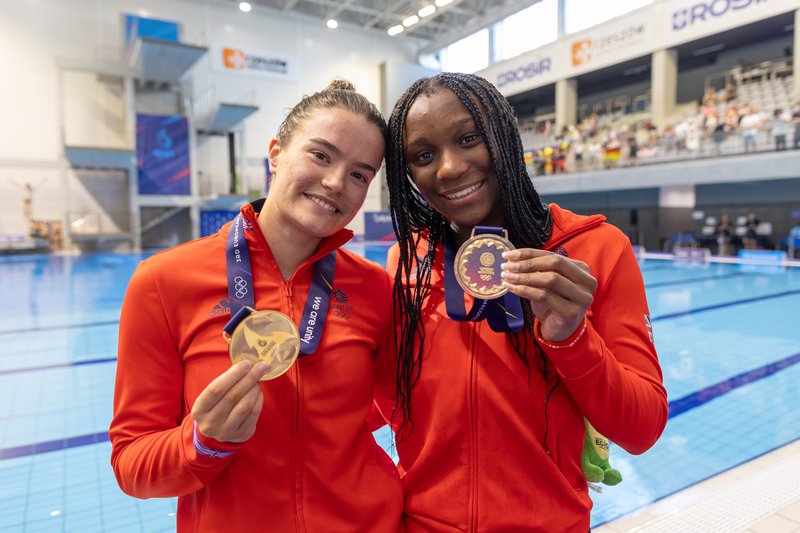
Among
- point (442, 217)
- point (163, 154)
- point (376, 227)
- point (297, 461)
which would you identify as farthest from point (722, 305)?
point (163, 154)

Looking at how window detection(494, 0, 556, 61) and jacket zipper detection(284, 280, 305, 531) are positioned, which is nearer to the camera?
jacket zipper detection(284, 280, 305, 531)

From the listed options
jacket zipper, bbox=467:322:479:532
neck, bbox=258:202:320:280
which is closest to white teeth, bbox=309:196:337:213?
neck, bbox=258:202:320:280

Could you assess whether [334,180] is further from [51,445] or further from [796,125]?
[796,125]

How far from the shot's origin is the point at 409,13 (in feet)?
71.5

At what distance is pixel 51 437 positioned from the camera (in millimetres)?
2965

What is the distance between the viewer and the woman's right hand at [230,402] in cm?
76

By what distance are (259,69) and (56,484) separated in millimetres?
20259

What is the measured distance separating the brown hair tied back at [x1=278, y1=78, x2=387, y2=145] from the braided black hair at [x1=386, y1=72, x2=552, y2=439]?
52 mm

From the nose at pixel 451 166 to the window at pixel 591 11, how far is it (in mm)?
19066

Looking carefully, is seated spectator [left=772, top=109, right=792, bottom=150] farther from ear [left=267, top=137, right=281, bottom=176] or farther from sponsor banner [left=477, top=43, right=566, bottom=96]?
ear [left=267, top=137, right=281, bottom=176]

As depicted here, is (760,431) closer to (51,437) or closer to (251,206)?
(251,206)

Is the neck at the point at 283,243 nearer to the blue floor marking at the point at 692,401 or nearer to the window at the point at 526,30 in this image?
the blue floor marking at the point at 692,401

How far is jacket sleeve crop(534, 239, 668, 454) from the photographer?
89 cm

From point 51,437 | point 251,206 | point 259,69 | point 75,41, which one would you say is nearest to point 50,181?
point 75,41
